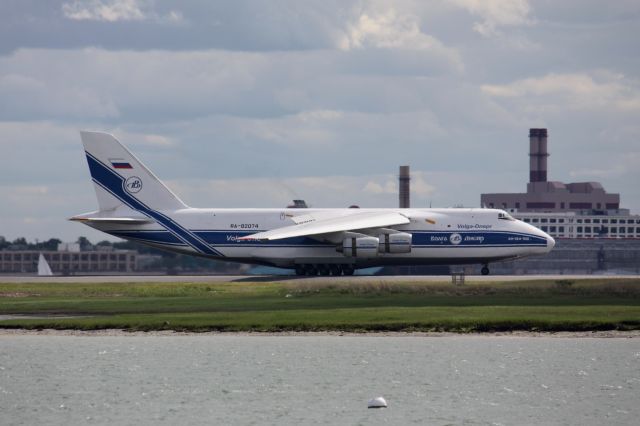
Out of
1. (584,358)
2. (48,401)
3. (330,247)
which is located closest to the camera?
(48,401)

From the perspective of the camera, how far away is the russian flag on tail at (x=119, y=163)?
240 ft

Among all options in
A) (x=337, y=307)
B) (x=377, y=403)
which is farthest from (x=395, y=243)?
(x=377, y=403)

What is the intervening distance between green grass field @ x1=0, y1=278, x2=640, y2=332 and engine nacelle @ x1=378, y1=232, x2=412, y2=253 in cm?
1102

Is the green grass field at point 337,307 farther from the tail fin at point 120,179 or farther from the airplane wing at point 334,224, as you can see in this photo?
the tail fin at point 120,179

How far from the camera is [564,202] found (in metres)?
177

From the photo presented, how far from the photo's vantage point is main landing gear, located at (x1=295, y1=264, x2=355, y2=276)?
71.9m

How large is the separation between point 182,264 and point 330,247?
36.0 meters

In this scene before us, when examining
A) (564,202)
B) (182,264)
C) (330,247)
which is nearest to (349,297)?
(330,247)

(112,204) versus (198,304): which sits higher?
(112,204)

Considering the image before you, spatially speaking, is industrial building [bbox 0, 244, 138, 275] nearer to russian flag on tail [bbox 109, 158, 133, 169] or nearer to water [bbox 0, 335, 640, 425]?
russian flag on tail [bbox 109, 158, 133, 169]

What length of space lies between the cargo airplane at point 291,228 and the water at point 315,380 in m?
30.8

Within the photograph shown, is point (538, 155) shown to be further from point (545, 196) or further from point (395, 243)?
point (395, 243)

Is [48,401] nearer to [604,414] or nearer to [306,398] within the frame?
[306,398]

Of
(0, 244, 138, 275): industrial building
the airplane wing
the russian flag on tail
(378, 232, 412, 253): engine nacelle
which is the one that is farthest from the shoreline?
(0, 244, 138, 275): industrial building
